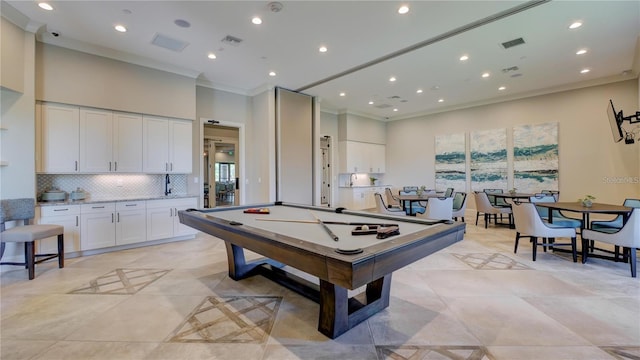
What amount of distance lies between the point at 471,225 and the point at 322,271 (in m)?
6.70

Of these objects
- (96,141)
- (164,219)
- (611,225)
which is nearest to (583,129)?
(611,225)

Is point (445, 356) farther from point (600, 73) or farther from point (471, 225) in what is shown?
point (600, 73)

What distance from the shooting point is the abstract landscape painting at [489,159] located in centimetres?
780

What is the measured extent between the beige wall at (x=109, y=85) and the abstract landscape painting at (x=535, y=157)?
27.7 ft

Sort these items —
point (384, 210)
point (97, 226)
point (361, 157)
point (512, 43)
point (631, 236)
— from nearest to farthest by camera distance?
1. point (631, 236)
2. point (97, 226)
3. point (512, 43)
4. point (384, 210)
5. point (361, 157)

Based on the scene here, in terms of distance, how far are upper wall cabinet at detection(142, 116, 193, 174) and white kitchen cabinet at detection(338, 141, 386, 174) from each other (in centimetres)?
502

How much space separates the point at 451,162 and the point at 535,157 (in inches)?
85.4

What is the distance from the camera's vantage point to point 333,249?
162 centimetres

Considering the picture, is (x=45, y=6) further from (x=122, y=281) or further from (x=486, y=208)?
(x=486, y=208)

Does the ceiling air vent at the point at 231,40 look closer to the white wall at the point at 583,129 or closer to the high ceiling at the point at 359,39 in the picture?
the high ceiling at the point at 359,39

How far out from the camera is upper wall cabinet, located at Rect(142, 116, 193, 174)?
505cm

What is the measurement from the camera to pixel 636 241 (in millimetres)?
3379

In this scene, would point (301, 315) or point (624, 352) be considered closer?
point (624, 352)

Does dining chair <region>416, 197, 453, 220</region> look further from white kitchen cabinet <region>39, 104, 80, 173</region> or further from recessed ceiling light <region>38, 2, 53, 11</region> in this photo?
recessed ceiling light <region>38, 2, 53, 11</region>
